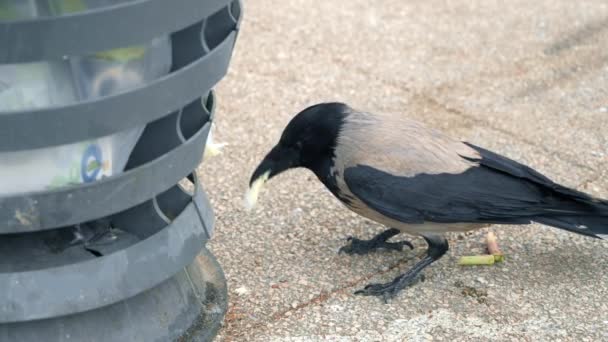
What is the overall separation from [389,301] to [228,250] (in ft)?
2.36

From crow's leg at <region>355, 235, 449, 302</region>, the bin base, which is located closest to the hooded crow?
crow's leg at <region>355, 235, 449, 302</region>

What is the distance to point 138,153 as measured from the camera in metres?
2.89

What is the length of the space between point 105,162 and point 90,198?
0.16m

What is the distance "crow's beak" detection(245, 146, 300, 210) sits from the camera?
3738mm

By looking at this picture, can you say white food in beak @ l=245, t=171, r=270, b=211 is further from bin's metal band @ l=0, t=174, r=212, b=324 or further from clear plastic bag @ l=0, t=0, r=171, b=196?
clear plastic bag @ l=0, t=0, r=171, b=196

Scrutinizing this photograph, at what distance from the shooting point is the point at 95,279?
2.85 meters

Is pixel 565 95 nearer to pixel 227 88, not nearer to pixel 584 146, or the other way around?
pixel 584 146

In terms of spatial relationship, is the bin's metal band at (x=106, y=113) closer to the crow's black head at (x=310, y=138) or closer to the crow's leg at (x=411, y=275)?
the crow's black head at (x=310, y=138)

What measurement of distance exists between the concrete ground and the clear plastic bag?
99 centimetres

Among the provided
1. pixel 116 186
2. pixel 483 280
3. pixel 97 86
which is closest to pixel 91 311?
pixel 116 186

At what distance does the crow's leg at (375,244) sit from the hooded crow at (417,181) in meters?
0.21

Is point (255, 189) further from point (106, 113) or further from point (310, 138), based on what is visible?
point (106, 113)

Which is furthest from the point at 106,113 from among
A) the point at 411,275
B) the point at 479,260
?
the point at 479,260

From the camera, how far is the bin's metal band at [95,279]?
2773 millimetres
